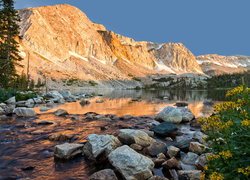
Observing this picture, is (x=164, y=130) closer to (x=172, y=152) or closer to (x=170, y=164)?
(x=172, y=152)

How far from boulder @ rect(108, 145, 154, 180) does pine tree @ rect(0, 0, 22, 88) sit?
1618 inches

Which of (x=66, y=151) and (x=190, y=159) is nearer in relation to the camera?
(x=190, y=159)

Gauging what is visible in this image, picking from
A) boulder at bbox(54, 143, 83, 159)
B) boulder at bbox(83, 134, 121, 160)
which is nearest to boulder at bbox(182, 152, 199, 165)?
boulder at bbox(83, 134, 121, 160)

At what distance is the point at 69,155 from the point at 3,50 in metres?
41.2

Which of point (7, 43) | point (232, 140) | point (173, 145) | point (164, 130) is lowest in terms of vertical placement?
point (173, 145)

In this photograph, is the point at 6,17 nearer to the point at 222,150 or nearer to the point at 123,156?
the point at 123,156

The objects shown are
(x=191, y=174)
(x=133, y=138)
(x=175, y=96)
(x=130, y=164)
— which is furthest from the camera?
(x=175, y=96)

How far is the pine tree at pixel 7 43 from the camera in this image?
45.9 meters

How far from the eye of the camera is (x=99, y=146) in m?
→ 11.7

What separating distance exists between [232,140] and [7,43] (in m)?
48.0

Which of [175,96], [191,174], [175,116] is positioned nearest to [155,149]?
[191,174]

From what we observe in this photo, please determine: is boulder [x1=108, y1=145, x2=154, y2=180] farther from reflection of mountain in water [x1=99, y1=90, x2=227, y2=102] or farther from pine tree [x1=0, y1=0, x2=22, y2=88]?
reflection of mountain in water [x1=99, y1=90, x2=227, y2=102]

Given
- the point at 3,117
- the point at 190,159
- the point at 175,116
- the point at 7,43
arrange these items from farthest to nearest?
the point at 7,43 → the point at 3,117 → the point at 175,116 → the point at 190,159

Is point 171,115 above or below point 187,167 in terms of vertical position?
above
